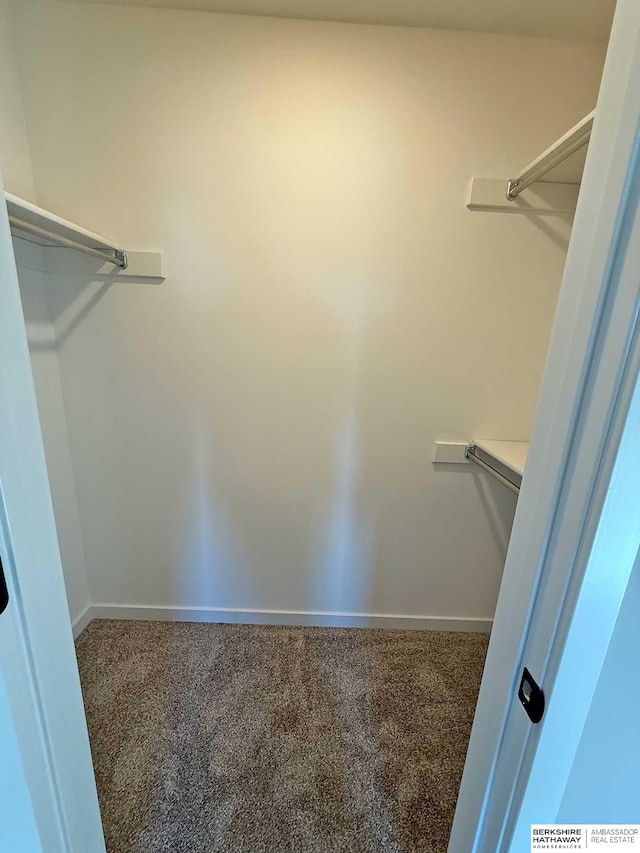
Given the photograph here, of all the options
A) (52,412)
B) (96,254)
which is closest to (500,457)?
(96,254)

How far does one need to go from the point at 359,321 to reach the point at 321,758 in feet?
5.56

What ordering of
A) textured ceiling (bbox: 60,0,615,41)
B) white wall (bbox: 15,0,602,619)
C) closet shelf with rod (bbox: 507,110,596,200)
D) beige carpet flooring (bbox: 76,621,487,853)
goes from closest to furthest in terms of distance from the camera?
closet shelf with rod (bbox: 507,110,596,200), beige carpet flooring (bbox: 76,621,487,853), textured ceiling (bbox: 60,0,615,41), white wall (bbox: 15,0,602,619)

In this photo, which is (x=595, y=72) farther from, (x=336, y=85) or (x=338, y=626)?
(x=338, y=626)

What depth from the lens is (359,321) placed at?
1599 mm

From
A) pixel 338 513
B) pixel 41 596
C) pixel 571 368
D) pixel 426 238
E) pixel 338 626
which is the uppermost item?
pixel 426 238

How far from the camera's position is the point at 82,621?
1869 millimetres

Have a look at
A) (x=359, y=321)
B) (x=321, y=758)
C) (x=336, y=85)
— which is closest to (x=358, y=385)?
(x=359, y=321)

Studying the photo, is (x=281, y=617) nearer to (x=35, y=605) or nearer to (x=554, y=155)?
(x=35, y=605)

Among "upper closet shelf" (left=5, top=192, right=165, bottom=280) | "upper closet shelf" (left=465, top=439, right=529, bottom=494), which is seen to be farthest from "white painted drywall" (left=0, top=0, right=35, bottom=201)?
"upper closet shelf" (left=465, top=439, right=529, bottom=494)

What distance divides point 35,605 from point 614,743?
3.09 feet

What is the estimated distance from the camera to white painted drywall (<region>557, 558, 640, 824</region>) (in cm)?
50

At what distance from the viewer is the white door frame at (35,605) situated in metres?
0.55

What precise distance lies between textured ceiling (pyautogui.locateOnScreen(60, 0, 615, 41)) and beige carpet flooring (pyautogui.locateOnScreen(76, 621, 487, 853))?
8.62 ft

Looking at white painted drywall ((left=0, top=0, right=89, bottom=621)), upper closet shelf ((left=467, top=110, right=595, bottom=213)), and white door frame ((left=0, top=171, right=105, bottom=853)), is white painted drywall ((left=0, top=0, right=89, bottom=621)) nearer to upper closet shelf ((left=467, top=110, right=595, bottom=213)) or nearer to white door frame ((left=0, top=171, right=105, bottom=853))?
white door frame ((left=0, top=171, right=105, bottom=853))
